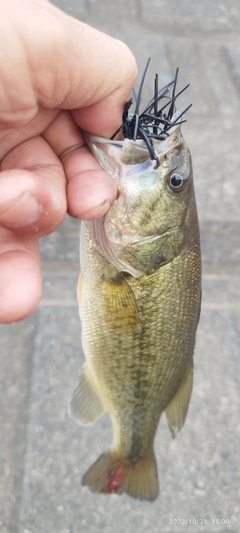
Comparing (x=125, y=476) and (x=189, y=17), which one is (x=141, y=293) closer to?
(x=125, y=476)

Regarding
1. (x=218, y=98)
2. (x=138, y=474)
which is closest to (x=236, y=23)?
(x=218, y=98)

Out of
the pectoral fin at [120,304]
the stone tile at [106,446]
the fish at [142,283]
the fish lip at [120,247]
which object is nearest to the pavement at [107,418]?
the stone tile at [106,446]

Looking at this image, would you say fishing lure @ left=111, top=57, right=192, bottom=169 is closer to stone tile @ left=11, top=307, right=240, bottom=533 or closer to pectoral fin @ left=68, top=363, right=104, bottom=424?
pectoral fin @ left=68, top=363, right=104, bottom=424

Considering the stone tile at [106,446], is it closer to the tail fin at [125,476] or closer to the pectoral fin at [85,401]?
the tail fin at [125,476]

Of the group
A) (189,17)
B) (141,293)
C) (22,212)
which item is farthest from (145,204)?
(189,17)

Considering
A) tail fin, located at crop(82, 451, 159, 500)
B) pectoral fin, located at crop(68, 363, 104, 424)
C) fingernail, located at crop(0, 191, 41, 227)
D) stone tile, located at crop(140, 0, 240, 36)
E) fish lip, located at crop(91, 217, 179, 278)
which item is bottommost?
tail fin, located at crop(82, 451, 159, 500)

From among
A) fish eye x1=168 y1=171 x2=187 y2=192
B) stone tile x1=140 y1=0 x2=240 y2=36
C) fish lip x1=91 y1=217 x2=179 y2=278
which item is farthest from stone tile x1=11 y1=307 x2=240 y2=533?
stone tile x1=140 y1=0 x2=240 y2=36

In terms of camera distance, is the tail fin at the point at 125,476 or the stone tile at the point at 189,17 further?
the stone tile at the point at 189,17
